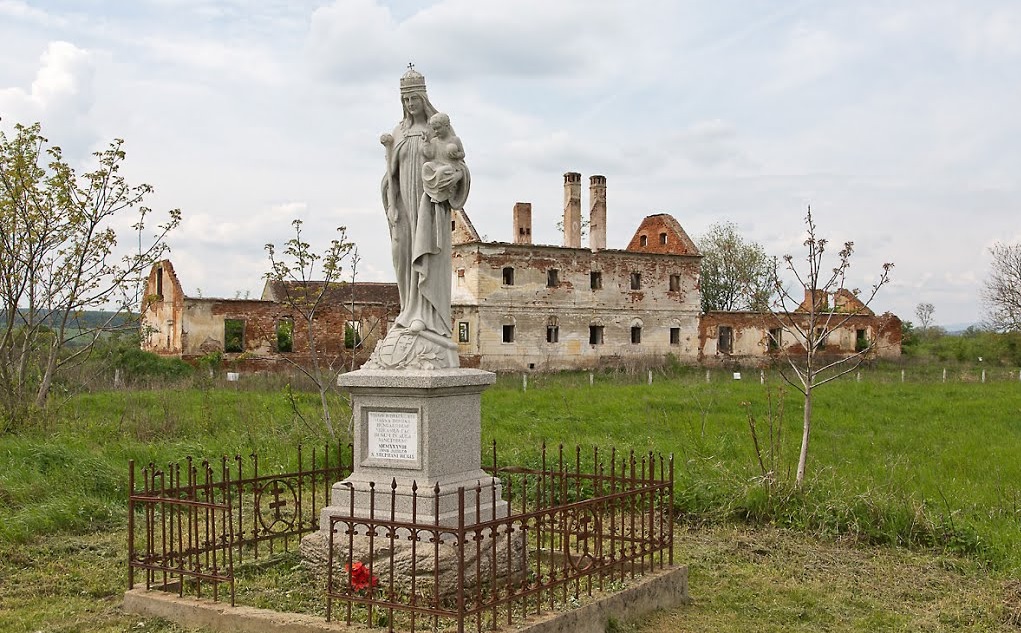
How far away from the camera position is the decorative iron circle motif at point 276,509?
7.91 metres

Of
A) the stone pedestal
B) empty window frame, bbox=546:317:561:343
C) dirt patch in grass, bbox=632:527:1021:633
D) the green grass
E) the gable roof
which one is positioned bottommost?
dirt patch in grass, bbox=632:527:1021:633

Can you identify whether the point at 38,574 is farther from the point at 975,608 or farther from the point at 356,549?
the point at 975,608

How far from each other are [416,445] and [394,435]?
0.72 ft

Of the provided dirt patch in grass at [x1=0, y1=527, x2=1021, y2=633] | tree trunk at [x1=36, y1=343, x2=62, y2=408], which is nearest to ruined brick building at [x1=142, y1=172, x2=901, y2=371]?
tree trunk at [x1=36, y1=343, x2=62, y2=408]

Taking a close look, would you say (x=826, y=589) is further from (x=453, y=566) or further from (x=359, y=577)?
(x=359, y=577)

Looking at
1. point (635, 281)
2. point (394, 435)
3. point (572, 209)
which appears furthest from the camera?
point (635, 281)

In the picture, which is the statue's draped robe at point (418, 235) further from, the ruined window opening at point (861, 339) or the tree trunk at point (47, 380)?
the ruined window opening at point (861, 339)

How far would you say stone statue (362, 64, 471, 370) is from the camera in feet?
23.4

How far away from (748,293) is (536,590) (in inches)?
226

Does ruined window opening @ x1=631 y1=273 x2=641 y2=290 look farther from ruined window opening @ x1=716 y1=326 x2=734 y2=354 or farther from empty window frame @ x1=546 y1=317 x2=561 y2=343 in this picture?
ruined window opening @ x1=716 y1=326 x2=734 y2=354

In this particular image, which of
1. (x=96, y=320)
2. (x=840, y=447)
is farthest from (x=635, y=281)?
(x=96, y=320)

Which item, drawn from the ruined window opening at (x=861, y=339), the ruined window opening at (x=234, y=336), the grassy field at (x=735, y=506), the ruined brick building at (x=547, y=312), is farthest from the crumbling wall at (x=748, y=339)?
the grassy field at (x=735, y=506)

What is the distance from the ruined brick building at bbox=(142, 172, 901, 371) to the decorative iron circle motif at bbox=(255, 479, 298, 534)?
832 inches

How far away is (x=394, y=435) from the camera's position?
692 centimetres
